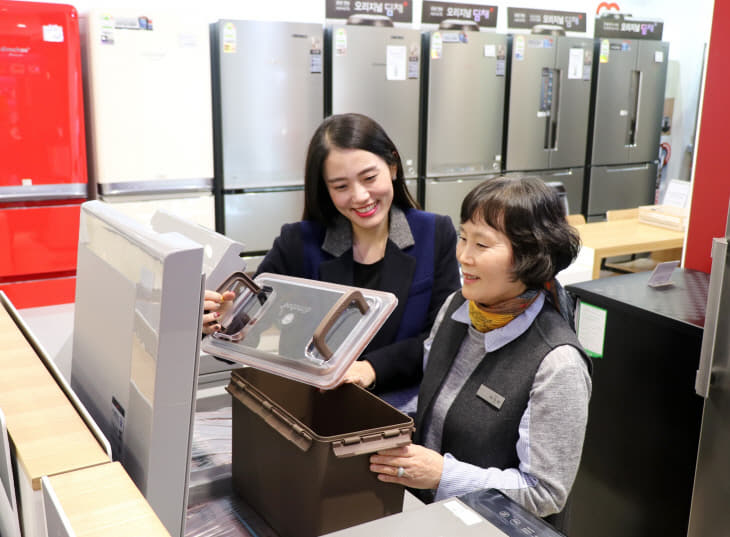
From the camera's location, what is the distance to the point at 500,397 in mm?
1222

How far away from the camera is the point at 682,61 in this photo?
6957mm

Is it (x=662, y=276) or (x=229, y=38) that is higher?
(x=229, y=38)

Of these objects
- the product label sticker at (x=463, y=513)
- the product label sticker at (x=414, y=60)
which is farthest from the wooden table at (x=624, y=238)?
the product label sticker at (x=463, y=513)

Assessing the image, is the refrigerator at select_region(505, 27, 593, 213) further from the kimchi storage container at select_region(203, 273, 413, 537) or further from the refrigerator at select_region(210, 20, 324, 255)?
the kimchi storage container at select_region(203, 273, 413, 537)

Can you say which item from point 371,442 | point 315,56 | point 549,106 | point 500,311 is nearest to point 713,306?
point 500,311

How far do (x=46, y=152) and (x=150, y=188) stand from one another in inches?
22.7

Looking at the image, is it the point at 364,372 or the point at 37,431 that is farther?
the point at 364,372

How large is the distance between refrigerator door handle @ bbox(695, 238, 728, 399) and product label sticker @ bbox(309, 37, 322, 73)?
10.2 feet

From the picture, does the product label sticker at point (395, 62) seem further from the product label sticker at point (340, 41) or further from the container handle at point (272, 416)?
the container handle at point (272, 416)

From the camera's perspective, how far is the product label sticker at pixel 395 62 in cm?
457

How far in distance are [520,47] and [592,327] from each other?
11.6 ft

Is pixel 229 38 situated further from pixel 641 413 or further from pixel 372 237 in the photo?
pixel 641 413

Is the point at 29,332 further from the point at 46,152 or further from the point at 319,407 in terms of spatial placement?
the point at 46,152

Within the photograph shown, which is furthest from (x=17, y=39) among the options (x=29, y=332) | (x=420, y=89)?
(x=29, y=332)
